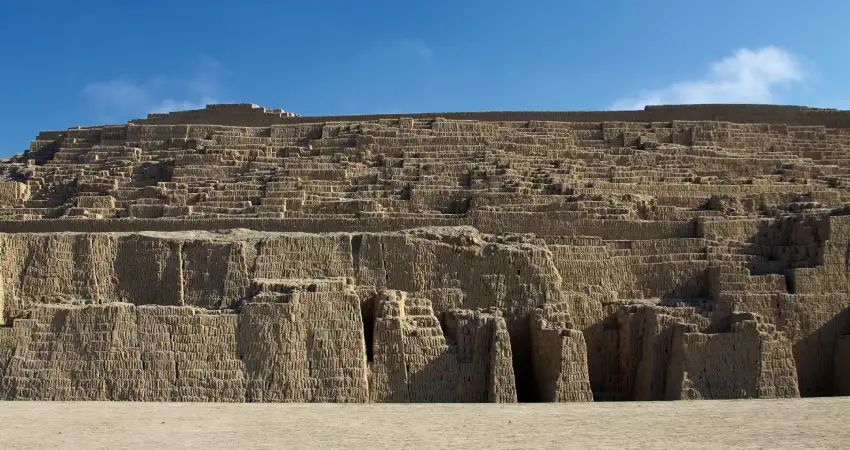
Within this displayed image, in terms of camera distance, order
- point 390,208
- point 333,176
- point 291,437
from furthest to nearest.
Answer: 1. point 333,176
2. point 390,208
3. point 291,437

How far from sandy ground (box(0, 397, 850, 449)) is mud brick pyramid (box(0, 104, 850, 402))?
1.43m

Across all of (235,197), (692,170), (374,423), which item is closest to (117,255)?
(235,197)

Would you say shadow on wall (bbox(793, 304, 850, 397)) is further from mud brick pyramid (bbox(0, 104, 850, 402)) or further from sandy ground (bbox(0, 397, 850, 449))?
sandy ground (bbox(0, 397, 850, 449))

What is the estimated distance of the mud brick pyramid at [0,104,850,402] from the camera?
1655cm

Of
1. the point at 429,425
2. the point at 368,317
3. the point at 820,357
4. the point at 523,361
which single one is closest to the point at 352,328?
the point at 368,317

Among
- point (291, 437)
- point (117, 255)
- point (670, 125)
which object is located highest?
point (670, 125)

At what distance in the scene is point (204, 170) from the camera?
2394 cm

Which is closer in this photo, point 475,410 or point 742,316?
point 475,410

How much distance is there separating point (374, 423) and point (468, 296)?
5498mm

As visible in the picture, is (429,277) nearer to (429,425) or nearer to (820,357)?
(429,425)

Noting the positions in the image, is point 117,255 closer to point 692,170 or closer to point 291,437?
point 291,437

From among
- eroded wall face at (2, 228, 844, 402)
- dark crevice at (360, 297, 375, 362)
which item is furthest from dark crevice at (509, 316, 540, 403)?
dark crevice at (360, 297, 375, 362)

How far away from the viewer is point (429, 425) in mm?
12969

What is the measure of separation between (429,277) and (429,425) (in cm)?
570
